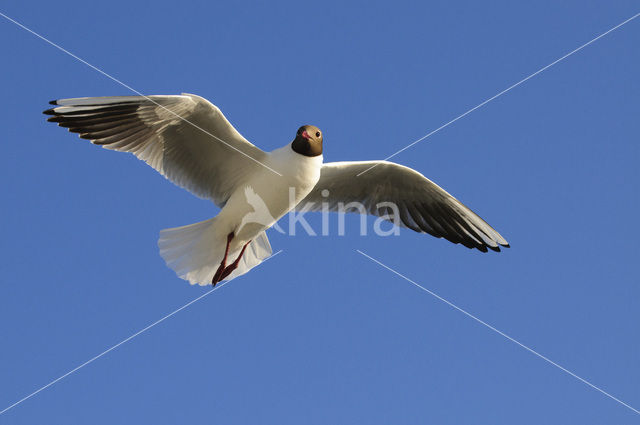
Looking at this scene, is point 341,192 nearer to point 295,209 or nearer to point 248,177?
point 295,209

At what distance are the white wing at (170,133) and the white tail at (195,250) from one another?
43cm

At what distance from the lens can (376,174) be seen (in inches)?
300

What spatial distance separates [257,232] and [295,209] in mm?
790

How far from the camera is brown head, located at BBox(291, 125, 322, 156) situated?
6.70 metres

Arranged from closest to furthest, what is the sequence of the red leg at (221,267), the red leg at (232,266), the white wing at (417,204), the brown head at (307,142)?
1. the brown head at (307,142)
2. the red leg at (221,267)
3. the red leg at (232,266)
4. the white wing at (417,204)

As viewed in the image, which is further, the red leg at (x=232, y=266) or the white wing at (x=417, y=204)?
the white wing at (x=417, y=204)

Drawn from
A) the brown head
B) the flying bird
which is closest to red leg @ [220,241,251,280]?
A: the flying bird

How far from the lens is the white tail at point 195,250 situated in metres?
7.21

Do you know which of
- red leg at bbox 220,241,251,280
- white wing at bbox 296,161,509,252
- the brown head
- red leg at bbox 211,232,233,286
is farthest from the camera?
white wing at bbox 296,161,509,252

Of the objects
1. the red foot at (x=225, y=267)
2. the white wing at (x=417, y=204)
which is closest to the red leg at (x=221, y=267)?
the red foot at (x=225, y=267)

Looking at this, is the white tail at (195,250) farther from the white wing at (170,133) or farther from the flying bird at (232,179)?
the white wing at (170,133)

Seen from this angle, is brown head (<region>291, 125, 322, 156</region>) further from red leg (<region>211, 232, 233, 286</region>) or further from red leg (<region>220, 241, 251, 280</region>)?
red leg (<region>220, 241, 251, 280</region>)

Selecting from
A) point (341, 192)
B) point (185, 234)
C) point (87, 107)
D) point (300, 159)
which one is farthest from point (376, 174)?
point (87, 107)

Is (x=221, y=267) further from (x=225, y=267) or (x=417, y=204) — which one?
(x=417, y=204)
